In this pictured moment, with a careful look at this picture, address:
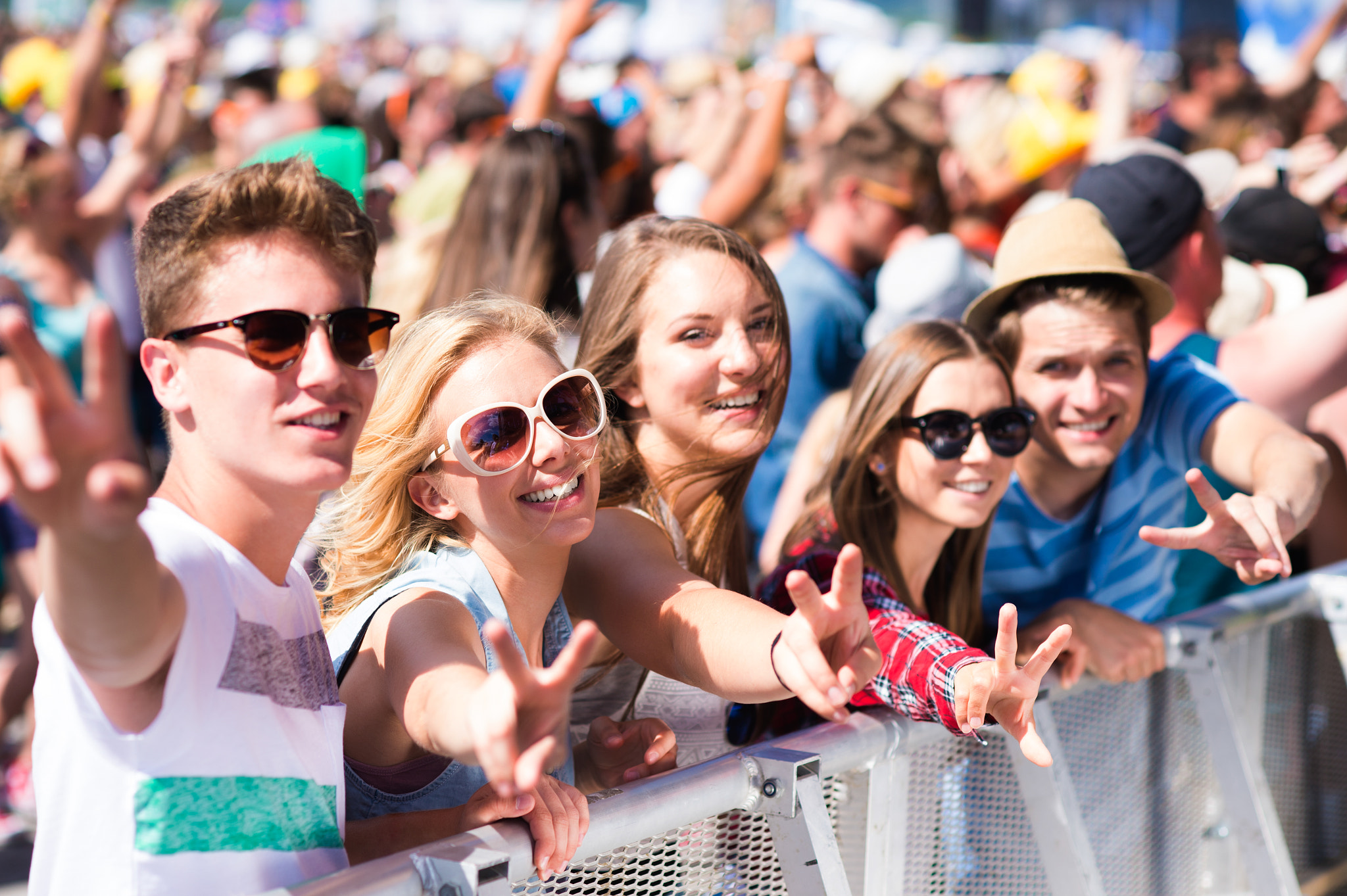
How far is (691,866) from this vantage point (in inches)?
67.6

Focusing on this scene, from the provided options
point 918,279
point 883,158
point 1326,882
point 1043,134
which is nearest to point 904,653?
point 1326,882

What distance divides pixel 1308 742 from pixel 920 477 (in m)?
1.68

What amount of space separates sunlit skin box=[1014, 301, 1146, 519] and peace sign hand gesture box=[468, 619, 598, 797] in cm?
178

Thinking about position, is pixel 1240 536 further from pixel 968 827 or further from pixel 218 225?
pixel 218 225

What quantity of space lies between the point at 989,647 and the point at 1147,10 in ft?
76.8

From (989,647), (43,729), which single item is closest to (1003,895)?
(989,647)

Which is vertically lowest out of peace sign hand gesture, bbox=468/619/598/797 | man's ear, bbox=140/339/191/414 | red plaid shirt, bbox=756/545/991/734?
red plaid shirt, bbox=756/545/991/734

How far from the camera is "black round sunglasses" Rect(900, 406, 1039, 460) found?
2.38 metres

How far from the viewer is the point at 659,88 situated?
41.1ft

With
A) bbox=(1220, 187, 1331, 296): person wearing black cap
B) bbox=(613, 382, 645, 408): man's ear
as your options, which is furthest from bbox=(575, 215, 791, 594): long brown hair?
bbox=(1220, 187, 1331, 296): person wearing black cap

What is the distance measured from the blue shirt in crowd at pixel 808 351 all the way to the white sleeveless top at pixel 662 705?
2027 mm

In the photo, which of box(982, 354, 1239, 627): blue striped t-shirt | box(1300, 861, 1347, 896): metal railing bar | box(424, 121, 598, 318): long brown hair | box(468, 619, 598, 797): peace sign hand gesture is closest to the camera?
box(468, 619, 598, 797): peace sign hand gesture

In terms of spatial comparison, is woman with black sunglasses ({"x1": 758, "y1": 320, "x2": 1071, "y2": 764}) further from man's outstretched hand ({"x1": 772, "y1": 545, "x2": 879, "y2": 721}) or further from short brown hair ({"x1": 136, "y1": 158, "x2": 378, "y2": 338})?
short brown hair ({"x1": 136, "y1": 158, "x2": 378, "y2": 338})

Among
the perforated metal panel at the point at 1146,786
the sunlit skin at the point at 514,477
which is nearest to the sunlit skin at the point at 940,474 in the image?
the perforated metal panel at the point at 1146,786
